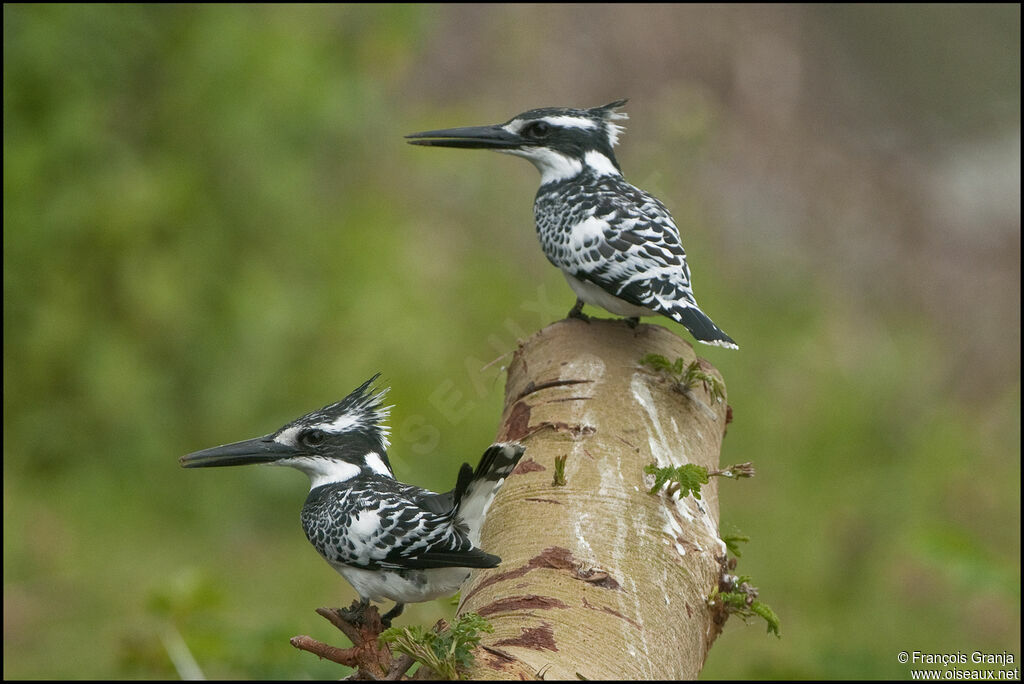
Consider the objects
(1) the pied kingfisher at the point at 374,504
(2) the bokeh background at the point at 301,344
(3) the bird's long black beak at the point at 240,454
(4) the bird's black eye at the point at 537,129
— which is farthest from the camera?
(2) the bokeh background at the point at 301,344

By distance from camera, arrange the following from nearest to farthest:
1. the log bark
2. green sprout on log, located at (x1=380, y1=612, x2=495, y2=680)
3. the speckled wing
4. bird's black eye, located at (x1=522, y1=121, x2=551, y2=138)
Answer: green sprout on log, located at (x1=380, y1=612, x2=495, y2=680) < the log bark < the speckled wing < bird's black eye, located at (x1=522, y1=121, x2=551, y2=138)

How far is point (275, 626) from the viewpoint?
386 cm

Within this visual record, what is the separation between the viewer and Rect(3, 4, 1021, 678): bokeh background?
693cm

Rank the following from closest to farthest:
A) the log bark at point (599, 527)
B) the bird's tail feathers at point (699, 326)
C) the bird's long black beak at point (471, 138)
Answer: the log bark at point (599, 527) < the bird's tail feathers at point (699, 326) < the bird's long black beak at point (471, 138)

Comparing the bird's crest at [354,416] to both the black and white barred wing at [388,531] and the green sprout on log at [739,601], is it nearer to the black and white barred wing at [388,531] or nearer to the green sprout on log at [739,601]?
the black and white barred wing at [388,531]

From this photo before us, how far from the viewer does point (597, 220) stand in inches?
153

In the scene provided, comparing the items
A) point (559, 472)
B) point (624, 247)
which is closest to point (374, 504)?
point (559, 472)

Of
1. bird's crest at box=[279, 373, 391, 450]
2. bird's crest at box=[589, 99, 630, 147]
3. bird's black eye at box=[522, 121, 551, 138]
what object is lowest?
bird's crest at box=[279, 373, 391, 450]

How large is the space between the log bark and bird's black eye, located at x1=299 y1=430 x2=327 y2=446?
20.4 inches

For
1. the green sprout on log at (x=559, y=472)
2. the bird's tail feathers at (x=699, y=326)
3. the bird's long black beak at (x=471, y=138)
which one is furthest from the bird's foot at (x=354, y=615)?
the bird's long black beak at (x=471, y=138)

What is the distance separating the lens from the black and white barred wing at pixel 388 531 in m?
2.82

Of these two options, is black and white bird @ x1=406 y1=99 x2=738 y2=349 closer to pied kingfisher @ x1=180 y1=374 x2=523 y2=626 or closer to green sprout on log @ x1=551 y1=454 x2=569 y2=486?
green sprout on log @ x1=551 y1=454 x2=569 y2=486

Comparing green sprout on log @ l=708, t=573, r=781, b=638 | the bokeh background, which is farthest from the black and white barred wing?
the bokeh background

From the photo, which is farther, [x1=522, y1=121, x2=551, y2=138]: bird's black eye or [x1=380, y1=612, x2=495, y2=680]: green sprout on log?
[x1=522, y1=121, x2=551, y2=138]: bird's black eye
